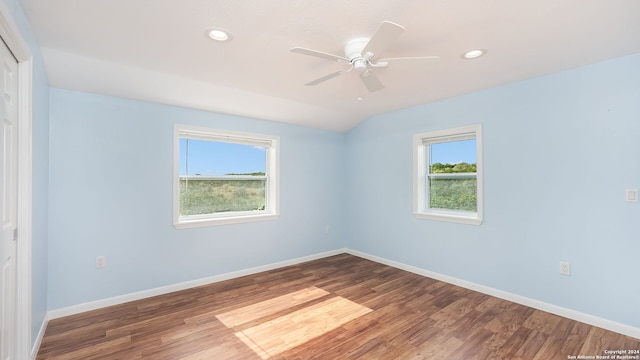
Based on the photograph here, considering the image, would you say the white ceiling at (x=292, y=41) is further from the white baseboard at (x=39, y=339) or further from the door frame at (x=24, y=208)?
the white baseboard at (x=39, y=339)

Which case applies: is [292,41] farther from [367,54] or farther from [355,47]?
[367,54]

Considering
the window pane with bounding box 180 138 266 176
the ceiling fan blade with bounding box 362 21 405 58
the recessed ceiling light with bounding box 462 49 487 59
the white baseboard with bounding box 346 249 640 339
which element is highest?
the recessed ceiling light with bounding box 462 49 487 59

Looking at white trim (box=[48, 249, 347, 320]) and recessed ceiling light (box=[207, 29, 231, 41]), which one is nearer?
recessed ceiling light (box=[207, 29, 231, 41])

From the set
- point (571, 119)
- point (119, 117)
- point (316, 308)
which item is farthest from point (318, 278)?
point (571, 119)

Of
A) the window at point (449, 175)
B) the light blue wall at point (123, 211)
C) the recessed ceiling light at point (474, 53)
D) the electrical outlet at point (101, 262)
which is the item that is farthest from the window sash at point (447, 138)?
the electrical outlet at point (101, 262)

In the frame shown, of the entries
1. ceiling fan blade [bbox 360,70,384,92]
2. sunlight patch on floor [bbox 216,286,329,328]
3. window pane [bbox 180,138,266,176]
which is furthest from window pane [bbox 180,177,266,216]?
ceiling fan blade [bbox 360,70,384,92]

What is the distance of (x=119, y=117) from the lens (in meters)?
2.99

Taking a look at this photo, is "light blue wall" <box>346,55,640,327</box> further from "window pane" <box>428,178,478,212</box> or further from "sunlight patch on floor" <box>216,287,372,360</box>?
"sunlight patch on floor" <box>216,287,372,360</box>

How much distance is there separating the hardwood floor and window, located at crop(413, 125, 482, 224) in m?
0.97

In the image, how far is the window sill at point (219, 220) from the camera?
11.2 feet

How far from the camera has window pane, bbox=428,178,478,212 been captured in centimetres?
353

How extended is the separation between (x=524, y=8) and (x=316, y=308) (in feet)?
9.72

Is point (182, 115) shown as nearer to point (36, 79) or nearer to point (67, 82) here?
point (67, 82)

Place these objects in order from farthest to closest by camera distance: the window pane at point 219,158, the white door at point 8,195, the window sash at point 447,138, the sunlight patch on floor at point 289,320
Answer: the window pane at point 219,158 < the window sash at point 447,138 < the sunlight patch on floor at point 289,320 < the white door at point 8,195
